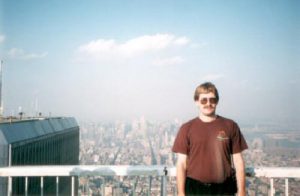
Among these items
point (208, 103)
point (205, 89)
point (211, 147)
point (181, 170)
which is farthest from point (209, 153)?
point (205, 89)

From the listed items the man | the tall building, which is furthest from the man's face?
the tall building

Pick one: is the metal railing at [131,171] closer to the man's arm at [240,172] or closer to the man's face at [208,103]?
the man's arm at [240,172]

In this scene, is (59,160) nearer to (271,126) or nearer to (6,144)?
(6,144)

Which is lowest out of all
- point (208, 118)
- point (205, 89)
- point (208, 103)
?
point (208, 118)

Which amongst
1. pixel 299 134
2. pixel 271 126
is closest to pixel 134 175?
pixel 299 134

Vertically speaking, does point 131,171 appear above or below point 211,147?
below

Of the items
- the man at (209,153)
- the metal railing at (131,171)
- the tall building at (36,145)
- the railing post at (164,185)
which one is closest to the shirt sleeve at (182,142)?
the man at (209,153)

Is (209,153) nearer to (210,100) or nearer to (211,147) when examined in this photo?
(211,147)
